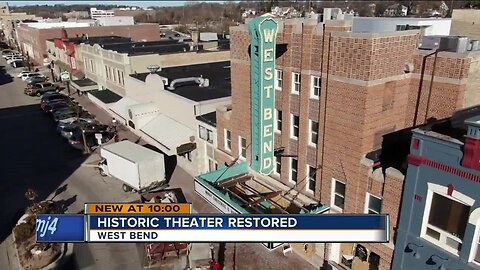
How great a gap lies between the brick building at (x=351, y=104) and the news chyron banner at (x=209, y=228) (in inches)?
257

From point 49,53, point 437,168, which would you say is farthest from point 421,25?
point 49,53

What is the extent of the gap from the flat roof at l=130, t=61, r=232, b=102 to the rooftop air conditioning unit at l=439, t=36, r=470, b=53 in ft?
65.2

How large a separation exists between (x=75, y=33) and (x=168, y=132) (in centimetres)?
7309

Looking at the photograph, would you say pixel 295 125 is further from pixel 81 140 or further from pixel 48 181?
pixel 81 140

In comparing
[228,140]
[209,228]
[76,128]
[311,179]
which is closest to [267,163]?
[311,179]

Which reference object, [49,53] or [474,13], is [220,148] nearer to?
[474,13]

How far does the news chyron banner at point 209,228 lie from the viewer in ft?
38.2

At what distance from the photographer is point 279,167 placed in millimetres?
24359

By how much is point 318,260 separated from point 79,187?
21.2 meters

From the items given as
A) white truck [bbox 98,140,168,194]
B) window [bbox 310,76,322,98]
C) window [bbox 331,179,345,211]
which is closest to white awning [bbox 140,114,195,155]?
white truck [bbox 98,140,168,194]

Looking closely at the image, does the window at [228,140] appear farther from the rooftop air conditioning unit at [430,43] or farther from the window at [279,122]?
the rooftop air conditioning unit at [430,43]

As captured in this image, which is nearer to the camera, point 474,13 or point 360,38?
point 360,38

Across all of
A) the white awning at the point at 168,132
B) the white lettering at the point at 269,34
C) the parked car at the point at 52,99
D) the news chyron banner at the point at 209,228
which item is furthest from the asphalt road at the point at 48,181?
the white lettering at the point at 269,34

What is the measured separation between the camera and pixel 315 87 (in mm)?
20594
